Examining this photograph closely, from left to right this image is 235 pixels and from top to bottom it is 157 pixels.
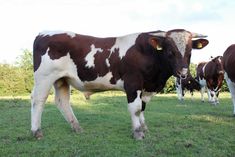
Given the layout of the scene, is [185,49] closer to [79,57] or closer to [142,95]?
[142,95]

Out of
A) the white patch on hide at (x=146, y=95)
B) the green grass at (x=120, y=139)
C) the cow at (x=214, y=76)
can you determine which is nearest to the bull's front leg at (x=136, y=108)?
the green grass at (x=120, y=139)

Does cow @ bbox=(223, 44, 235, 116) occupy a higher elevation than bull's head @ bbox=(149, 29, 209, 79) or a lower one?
lower

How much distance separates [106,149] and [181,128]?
121 inches

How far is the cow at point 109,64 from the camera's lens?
340 inches

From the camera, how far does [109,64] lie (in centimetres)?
904

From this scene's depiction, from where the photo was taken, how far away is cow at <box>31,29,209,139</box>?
8641mm

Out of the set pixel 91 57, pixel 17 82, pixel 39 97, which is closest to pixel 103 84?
pixel 91 57

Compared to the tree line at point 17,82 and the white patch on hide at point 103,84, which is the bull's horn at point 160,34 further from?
the tree line at point 17,82

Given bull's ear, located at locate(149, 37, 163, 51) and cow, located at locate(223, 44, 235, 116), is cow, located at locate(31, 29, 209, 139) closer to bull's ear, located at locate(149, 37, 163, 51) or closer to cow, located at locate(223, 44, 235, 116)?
bull's ear, located at locate(149, 37, 163, 51)

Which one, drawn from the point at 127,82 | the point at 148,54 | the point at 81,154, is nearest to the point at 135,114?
the point at 127,82

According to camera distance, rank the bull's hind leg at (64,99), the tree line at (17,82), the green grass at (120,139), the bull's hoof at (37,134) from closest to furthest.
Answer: the green grass at (120,139) < the bull's hoof at (37,134) < the bull's hind leg at (64,99) < the tree line at (17,82)

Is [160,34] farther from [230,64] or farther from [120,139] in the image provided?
[230,64]

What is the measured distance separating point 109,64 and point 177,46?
5.50 ft

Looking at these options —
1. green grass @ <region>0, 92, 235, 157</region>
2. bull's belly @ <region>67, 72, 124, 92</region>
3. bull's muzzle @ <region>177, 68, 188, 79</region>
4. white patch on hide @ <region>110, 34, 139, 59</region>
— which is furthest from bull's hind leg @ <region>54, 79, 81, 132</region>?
bull's muzzle @ <region>177, 68, 188, 79</region>
